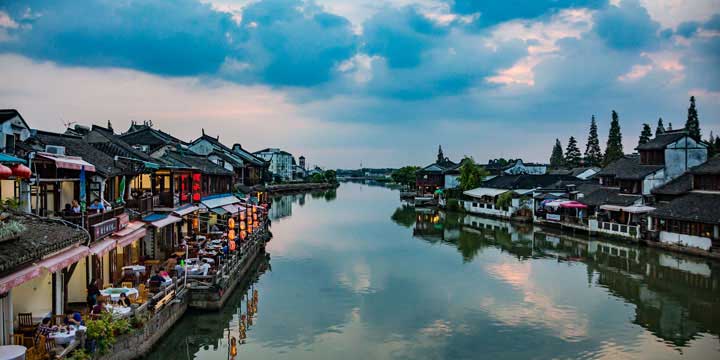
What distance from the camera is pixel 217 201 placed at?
35219 millimetres

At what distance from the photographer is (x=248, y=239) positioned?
98.3 feet

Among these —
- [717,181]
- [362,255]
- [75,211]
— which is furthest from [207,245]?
[717,181]

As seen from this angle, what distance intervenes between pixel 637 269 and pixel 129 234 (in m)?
26.8

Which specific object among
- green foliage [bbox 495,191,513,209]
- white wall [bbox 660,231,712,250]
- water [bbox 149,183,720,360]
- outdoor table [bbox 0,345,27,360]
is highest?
green foliage [bbox 495,191,513,209]

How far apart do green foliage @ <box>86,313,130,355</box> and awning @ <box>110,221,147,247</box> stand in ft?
13.7

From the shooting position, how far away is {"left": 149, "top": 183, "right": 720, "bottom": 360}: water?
17281mm

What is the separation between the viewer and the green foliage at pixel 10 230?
35.0 feet

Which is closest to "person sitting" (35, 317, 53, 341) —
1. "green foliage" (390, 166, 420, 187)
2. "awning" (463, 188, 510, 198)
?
"awning" (463, 188, 510, 198)

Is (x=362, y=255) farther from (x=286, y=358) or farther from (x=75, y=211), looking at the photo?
(x=75, y=211)

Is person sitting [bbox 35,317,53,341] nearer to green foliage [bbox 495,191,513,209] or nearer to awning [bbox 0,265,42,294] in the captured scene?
awning [bbox 0,265,42,294]

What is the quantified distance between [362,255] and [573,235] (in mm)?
19741

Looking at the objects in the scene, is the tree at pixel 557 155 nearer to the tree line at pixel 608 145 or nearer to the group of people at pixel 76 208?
the tree line at pixel 608 145

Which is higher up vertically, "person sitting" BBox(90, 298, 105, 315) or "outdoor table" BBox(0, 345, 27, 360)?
"outdoor table" BBox(0, 345, 27, 360)

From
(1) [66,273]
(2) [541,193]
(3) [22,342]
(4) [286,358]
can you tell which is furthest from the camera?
(2) [541,193]
